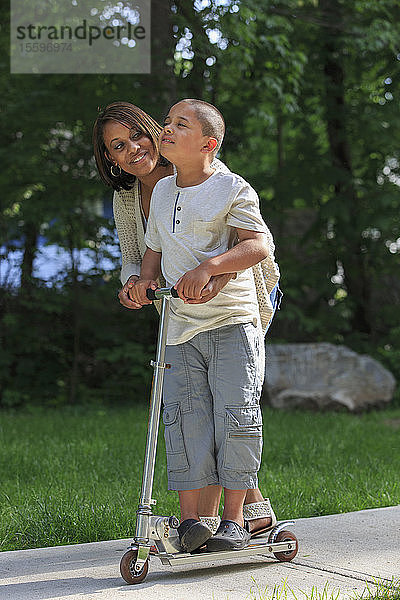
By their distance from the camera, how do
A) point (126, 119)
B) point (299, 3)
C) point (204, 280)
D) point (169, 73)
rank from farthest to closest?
point (299, 3) → point (169, 73) → point (126, 119) → point (204, 280)

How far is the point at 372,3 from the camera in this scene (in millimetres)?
8812

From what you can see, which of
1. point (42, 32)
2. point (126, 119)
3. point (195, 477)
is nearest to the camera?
point (195, 477)

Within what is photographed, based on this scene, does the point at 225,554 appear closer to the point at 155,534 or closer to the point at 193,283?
the point at 155,534

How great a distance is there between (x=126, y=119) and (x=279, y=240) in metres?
7.01

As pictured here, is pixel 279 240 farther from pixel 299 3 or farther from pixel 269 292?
pixel 269 292

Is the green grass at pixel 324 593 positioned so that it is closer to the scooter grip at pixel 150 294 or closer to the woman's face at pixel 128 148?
the scooter grip at pixel 150 294

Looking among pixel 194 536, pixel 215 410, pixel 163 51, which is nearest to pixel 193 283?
pixel 215 410

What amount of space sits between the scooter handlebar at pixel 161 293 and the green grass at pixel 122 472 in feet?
4.02

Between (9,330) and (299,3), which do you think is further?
(299,3)

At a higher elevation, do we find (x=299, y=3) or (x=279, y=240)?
(x=299, y=3)

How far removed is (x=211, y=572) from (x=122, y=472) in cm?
214

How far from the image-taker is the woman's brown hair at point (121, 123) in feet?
10.1

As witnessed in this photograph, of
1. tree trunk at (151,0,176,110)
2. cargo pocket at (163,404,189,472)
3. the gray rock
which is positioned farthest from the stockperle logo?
cargo pocket at (163,404,189,472)

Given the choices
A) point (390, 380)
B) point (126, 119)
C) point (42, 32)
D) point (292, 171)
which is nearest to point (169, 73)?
point (42, 32)
